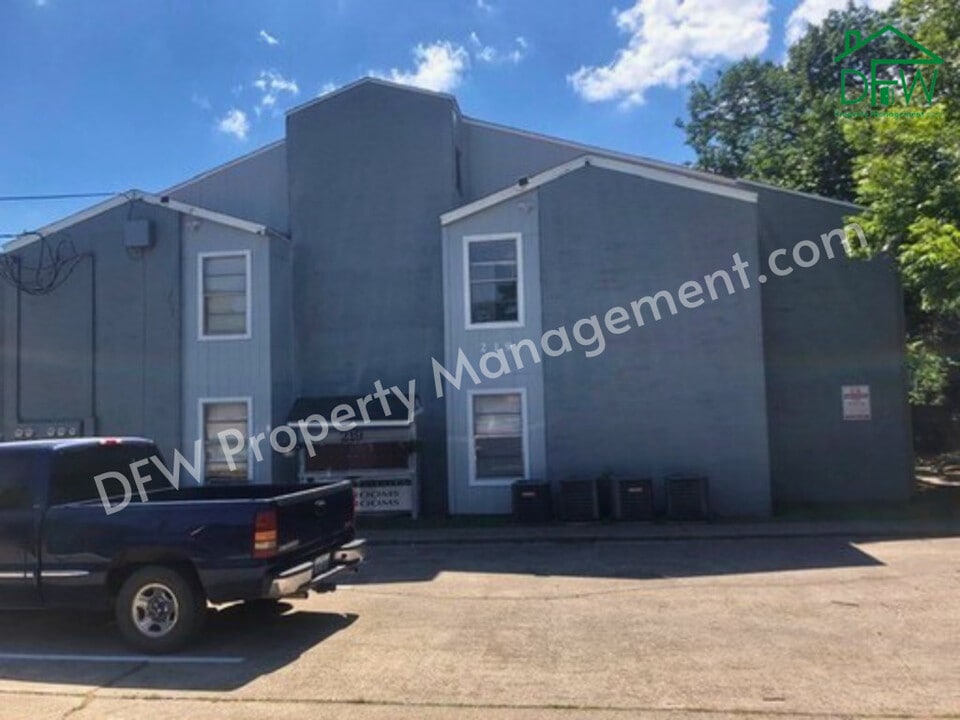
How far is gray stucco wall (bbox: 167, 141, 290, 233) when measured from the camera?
65.7ft

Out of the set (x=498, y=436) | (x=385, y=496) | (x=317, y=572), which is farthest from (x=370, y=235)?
(x=317, y=572)

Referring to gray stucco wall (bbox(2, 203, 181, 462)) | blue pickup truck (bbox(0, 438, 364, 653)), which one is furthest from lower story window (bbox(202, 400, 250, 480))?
blue pickup truck (bbox(0, 438, 364, 653))

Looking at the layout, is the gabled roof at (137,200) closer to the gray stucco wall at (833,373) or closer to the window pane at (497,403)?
the window pane at (497,403)

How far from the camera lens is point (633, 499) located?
1562 cm

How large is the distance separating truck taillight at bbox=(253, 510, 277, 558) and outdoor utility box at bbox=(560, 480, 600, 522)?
8971mm

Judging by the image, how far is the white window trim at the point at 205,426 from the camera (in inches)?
690

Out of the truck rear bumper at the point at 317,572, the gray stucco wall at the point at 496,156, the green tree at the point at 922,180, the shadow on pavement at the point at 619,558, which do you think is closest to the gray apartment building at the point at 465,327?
the gray stucco wall at the point at 496,156

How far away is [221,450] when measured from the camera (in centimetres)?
1767

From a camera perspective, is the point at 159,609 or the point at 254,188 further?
the point at 254,188

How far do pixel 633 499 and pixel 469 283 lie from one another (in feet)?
17.7

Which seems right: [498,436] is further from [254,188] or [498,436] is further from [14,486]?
[14,486]

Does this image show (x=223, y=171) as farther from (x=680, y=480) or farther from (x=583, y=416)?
(x=680, y=480)

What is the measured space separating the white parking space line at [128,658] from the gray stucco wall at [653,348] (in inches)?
396

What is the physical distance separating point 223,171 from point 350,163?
410cm
